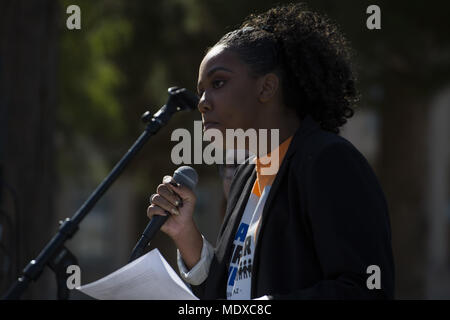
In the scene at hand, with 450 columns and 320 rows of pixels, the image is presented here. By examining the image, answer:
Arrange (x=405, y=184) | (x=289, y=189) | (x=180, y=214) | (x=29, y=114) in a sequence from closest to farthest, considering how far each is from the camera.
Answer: (x=289, y=189), (x=180, y=214), (x=29, y=114), (x=405, y=184)

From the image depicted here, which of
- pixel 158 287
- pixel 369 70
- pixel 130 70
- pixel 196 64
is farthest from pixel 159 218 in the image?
pixel 130 70

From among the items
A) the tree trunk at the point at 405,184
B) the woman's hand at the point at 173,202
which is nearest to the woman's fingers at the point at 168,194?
the woman's hand at the point at 173,202

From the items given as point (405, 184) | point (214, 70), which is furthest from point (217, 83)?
point (405, 184)

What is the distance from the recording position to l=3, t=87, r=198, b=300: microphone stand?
2432mm

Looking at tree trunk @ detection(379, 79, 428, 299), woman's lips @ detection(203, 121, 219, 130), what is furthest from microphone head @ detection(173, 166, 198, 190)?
tree trunk @ detection(379, 79, 428, 299)

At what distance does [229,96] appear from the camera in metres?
2.13

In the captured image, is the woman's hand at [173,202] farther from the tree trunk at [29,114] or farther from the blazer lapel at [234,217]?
the tree trunk at [29,114]

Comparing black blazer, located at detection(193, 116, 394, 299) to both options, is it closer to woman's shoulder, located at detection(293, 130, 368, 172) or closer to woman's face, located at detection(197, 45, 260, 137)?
woman's shoulder, located at detection(293, 130, 368, 172)

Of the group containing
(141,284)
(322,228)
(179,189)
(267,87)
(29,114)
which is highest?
(29,114)

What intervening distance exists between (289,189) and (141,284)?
44cm

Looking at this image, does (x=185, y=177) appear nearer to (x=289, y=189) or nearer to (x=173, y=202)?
(x=173, y=202)

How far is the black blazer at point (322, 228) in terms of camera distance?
1.80 metres
